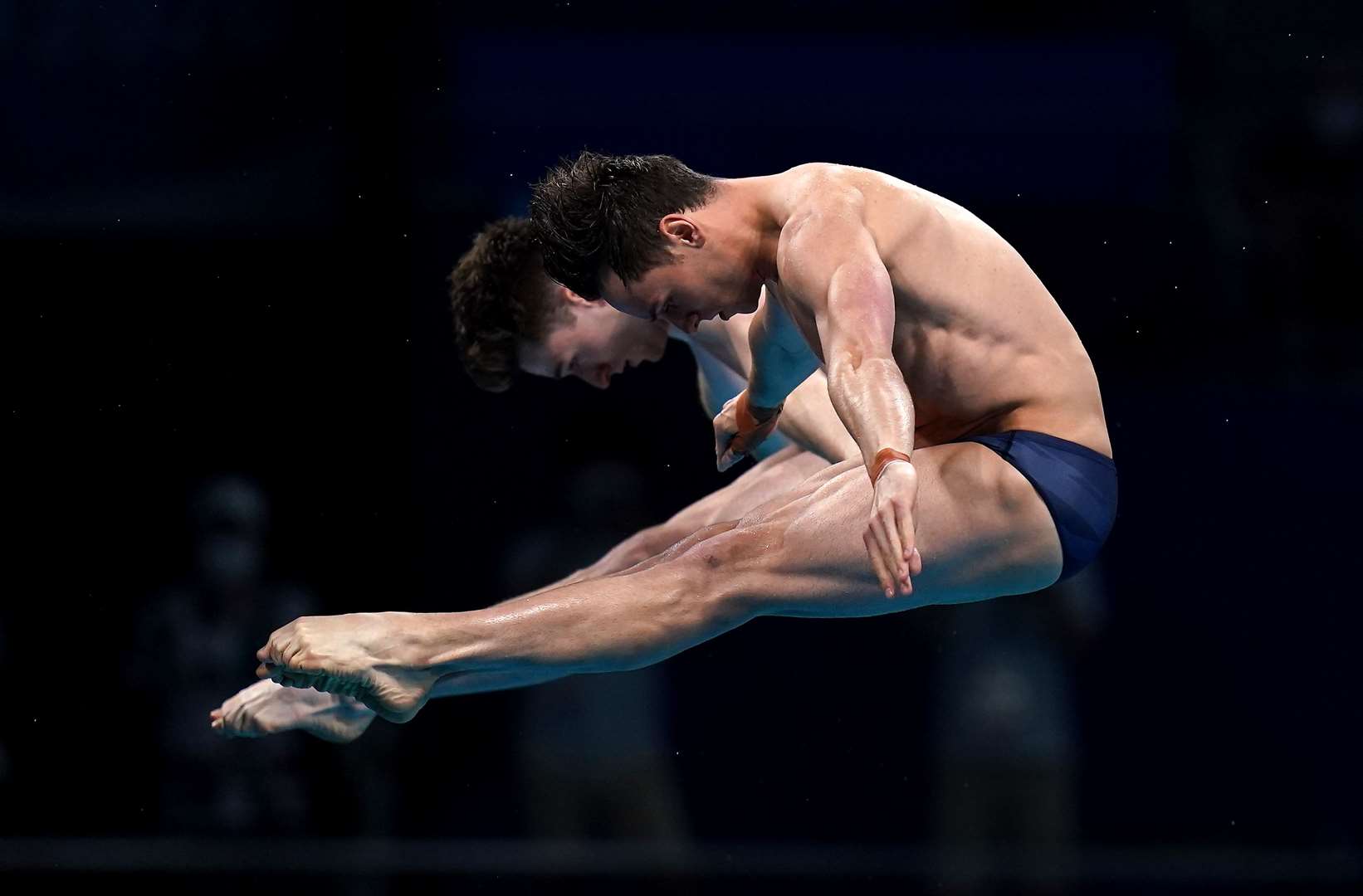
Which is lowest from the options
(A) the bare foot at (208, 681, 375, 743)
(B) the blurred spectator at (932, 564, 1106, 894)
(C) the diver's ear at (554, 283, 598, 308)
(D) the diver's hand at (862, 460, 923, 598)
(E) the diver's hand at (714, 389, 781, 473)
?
(B) the blurred spectator at (932, 564, 1106, 894)

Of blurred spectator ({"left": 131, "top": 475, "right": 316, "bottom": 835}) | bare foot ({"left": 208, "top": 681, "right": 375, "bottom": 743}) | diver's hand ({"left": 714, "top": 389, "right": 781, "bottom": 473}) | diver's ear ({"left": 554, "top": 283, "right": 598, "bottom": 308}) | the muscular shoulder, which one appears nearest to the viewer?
the muscular shoulder

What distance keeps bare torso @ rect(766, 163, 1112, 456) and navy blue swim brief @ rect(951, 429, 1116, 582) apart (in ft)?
0.09

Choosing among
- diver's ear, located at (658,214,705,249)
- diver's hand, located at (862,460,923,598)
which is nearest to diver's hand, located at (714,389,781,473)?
diver's ear, located at (658,214,705,249)

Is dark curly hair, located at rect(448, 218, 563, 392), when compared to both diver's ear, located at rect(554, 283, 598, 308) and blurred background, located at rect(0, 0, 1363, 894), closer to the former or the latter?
diver's ear, located at rect(554, 283, 598, 308)

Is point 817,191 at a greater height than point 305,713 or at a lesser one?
greater

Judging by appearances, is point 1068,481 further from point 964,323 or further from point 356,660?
point 356,660

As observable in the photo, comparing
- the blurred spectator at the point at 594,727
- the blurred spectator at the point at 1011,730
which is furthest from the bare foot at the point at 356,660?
the blurred spectator at the point at 1011,730

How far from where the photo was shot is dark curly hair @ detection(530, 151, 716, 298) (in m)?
2.56

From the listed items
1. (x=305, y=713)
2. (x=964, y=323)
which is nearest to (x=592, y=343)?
(x=305, y=713)

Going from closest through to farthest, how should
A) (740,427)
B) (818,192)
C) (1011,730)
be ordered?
(818,192)
(740,427)
(1011,730)

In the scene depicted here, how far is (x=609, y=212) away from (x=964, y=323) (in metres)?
0.55

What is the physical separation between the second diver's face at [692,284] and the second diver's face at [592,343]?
1060mm

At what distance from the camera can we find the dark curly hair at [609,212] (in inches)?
101

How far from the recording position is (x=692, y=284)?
256cm
